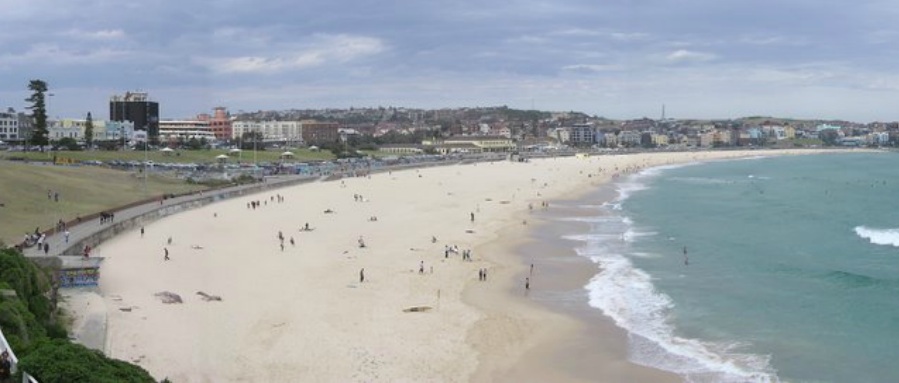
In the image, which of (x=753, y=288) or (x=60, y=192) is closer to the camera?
(x=753, y=288)

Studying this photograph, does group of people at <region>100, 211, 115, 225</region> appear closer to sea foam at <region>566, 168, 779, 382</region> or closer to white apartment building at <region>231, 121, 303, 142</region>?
sea foam at <region>566, 168, 779, 382</region>

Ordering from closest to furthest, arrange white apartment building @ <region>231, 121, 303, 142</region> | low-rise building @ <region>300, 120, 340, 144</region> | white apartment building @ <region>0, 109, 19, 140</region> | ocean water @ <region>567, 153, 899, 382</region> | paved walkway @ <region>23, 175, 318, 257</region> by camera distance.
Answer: ocean water @ <region>567, 153, 899, 382</region> < paved walkway @ <region>23, 175, 318, 257</region> < white apartment building @ <region>0, 109, 19, 140</region> < white apartment building @ <region>231, 121, 303, 142</region> < low-rise building @ <region>300, 120, 340, 144</region>

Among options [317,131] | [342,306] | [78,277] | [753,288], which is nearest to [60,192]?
[78,277]

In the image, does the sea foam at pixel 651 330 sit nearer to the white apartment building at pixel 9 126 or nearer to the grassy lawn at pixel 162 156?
the grassy lawn at pixel 162 156

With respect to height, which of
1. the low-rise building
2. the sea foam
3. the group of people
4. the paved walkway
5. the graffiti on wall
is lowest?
the sea foam

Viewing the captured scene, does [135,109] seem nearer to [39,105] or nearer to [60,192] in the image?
[39,105]

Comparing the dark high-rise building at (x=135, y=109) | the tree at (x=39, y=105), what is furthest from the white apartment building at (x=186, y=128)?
the tree at (x=39, y=105)

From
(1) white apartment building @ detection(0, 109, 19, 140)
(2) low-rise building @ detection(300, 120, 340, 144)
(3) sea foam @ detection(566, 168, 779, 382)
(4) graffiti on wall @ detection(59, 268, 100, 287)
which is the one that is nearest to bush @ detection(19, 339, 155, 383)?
(3) sea foam @ detection(566, 168, 779, 382)
